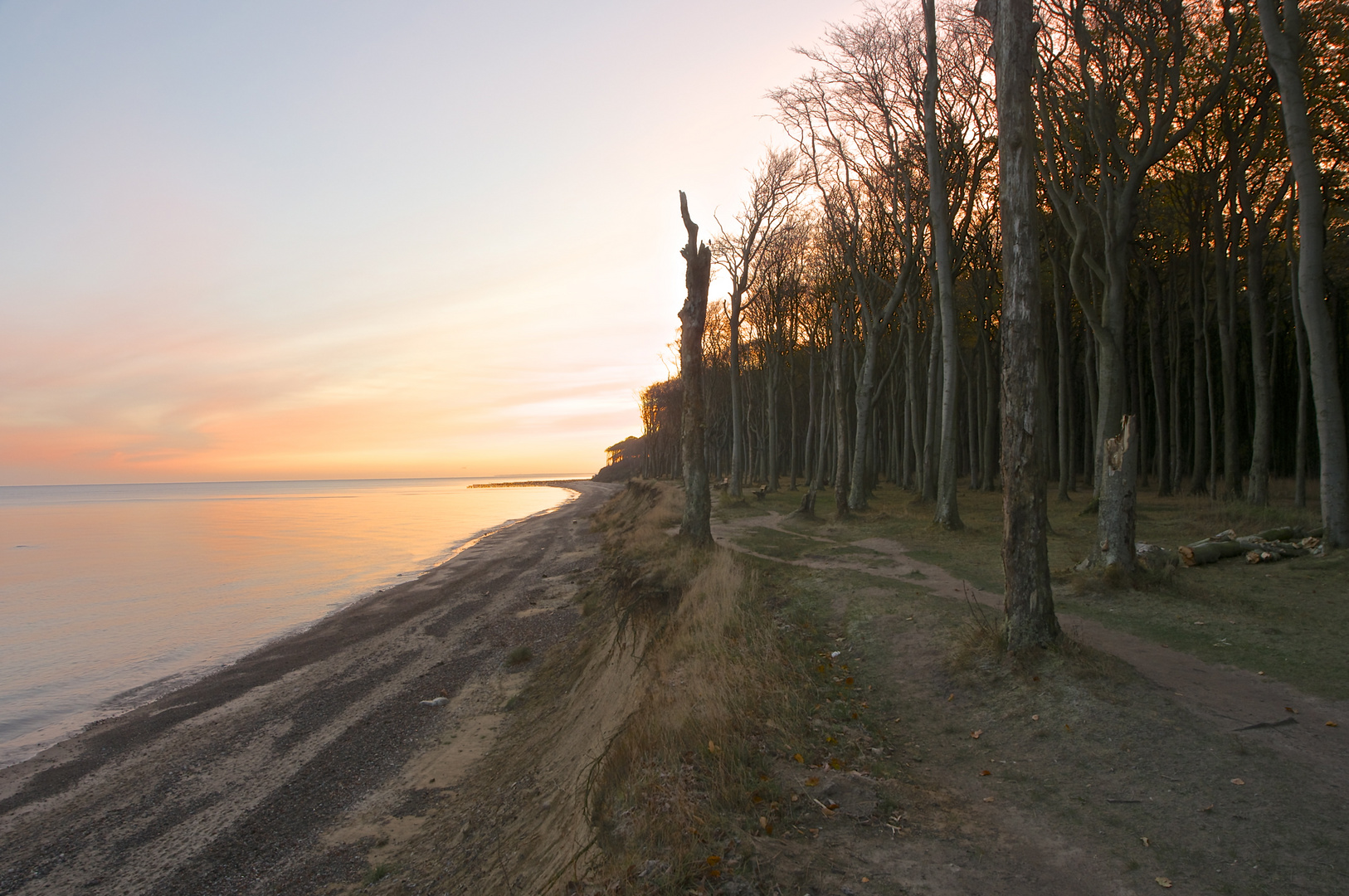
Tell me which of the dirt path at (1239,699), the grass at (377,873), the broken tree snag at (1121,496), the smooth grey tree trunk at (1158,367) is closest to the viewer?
the dirt path at (1239,699)

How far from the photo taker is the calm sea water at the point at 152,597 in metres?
12.6

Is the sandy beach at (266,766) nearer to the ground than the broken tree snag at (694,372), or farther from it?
nearer to the ground

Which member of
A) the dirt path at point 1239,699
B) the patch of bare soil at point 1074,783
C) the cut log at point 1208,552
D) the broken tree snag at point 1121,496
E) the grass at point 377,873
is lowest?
the grass at point 377,873

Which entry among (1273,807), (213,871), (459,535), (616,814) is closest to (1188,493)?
(1273,807)

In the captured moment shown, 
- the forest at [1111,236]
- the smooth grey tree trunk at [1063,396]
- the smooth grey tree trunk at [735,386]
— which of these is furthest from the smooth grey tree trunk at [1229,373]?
the smooth grey tree trunk at [735,386]

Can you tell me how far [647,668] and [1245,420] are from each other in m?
35.4

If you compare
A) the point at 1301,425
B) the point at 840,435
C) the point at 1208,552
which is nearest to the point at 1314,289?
the point at 1208,552

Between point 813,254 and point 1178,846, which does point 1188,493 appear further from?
point 1178,846

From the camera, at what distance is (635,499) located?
39.7m

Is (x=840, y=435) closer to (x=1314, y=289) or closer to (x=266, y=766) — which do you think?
(x=1314, y=289)

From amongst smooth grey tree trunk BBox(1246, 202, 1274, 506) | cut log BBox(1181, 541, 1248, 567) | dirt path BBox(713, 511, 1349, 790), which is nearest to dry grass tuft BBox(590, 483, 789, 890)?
dirt path BBox(713, 511, 1349, 790)

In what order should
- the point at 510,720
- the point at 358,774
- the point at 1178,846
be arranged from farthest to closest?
the point at 510,720 < the point at 358,774 < the point at 1178,846

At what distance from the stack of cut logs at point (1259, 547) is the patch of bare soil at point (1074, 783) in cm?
517

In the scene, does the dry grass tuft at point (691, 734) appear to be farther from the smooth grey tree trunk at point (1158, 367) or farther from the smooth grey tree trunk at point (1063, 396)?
the smooth grey tree trunk at point (1158, 367)
